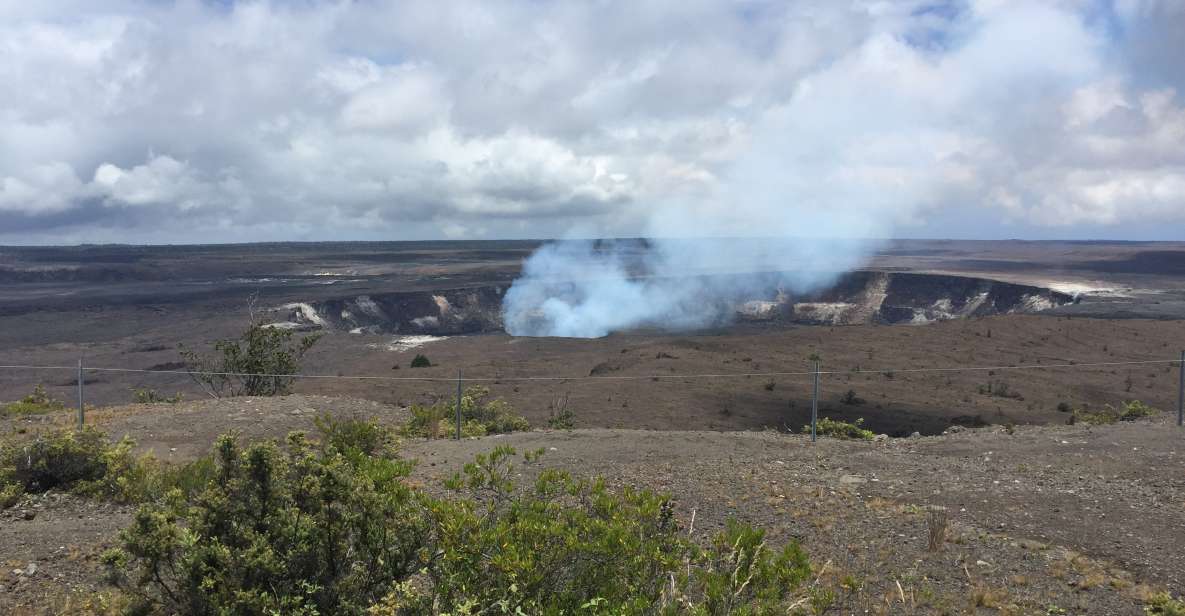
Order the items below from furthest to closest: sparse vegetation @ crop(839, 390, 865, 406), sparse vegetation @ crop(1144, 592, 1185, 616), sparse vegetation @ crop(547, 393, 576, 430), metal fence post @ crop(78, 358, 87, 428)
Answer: sparse vegetation @ crop(839, 390, 865, 406) < sparse vegetation @ crop(547, 393, 576, 430) < metal fence post @ crop(78, 358, 87, 428) < sparse vegetation @ crop(1144, 592, 1185, 616)

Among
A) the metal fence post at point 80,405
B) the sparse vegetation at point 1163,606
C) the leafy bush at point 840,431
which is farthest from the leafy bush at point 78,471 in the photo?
the leafy bush at point 840,431

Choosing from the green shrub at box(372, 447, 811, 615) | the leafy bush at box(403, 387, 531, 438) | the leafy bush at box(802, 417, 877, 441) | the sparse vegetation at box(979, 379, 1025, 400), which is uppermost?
the green shrub at box(372, 447, 811, 615)

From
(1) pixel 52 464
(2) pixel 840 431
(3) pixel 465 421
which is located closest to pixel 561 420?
(3) pixel 465 421

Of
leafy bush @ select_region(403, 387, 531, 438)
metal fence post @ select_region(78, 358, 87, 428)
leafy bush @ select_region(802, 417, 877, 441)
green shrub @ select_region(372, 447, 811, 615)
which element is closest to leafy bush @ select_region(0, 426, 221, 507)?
metal fence post @ select_region(78, 358, 87, 428)

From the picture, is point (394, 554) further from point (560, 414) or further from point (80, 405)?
point (560, 414)

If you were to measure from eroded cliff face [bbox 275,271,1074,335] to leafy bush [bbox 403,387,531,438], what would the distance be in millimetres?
31867

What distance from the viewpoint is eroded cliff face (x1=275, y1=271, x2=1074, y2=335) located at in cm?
5103

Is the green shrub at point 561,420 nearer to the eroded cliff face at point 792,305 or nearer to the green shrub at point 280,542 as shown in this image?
the green shrub at point 280,542

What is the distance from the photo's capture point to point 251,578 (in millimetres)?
Answer: 4109

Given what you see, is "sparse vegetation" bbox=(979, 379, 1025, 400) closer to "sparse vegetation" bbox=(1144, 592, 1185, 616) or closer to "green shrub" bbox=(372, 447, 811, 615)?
"sparse vegetation" bbox=(1144, 592, 1185, 616)

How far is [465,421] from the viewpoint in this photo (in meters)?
13.2

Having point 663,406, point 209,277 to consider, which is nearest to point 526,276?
point 209,277

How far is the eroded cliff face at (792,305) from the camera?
167 feet

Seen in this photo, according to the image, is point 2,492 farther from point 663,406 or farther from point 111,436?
point 663,406
